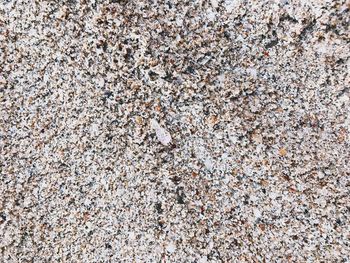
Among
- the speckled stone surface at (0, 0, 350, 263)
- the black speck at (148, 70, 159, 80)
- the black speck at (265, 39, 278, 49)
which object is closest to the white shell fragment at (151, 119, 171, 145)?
the speckled stone surface at (0, 0, 350, 263)

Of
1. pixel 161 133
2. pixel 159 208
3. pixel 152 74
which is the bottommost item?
pixel 159 208

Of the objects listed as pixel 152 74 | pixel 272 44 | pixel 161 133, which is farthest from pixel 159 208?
pixel 272 44

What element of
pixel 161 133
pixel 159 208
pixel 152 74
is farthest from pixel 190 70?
pixel 159 208

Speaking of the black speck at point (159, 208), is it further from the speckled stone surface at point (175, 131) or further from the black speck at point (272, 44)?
the black speck at point (272, 44)

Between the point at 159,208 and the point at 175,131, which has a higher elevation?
the point at 175,131

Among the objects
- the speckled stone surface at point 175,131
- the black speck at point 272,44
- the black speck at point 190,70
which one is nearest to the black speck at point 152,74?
the speckled stone surface at point 175,131

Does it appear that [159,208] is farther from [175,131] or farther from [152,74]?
[152,74]

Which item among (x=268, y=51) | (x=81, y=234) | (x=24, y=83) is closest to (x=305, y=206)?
(x=268, y=51)
